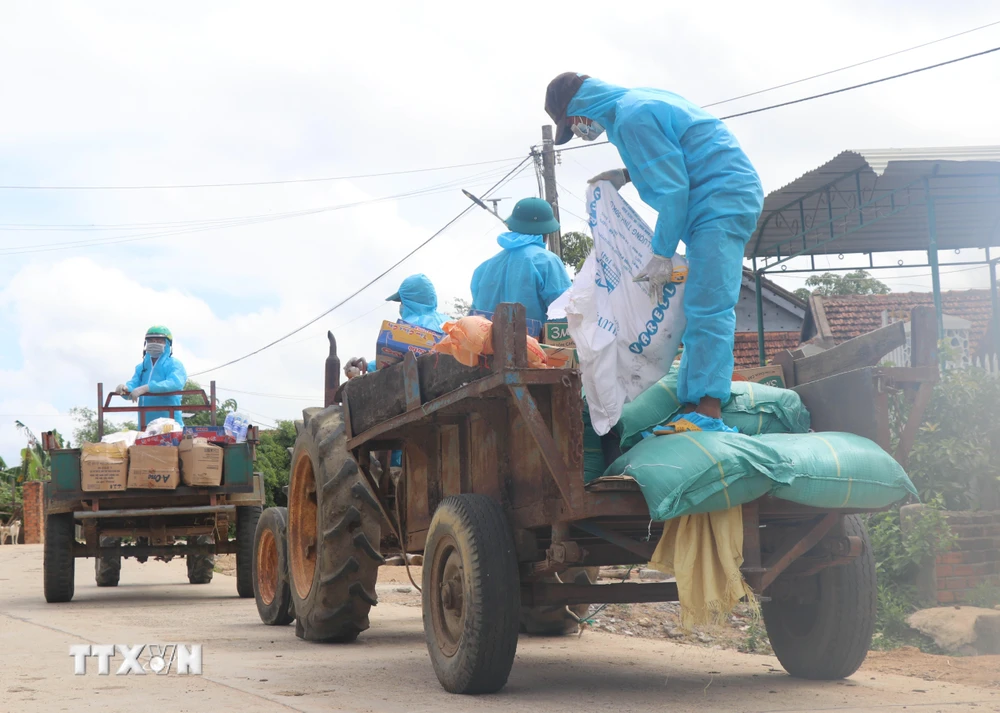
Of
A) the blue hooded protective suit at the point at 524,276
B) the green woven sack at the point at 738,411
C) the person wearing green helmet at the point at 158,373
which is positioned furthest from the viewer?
the person wearing green helmet at the point at 158,373

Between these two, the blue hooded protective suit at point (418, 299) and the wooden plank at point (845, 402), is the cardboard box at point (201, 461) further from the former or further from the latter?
the wooden plank at point (845, 402)

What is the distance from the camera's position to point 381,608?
33.2ft

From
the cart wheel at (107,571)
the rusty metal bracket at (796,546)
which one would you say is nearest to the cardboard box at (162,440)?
the cart wheel at (107,571)

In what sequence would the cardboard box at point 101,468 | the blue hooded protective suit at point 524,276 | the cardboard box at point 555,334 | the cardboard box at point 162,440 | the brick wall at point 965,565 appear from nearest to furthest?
the cardboard box at point 555,334, the blue hooded protective suit at point 524,276, the brick wall at point 965,565, the cardboard box at point 101,468, the cardboard box at point 162,440

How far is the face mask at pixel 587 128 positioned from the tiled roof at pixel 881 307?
1867 centimetres

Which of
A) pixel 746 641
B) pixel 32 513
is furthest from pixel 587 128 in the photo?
pixel 32 513

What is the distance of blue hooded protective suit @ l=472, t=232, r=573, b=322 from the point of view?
21.7 ft

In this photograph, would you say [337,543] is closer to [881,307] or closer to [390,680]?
[390,680]

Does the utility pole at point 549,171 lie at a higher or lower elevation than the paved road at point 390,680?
higher

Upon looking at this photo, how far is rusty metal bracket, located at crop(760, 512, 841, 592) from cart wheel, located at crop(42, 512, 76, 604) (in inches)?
311

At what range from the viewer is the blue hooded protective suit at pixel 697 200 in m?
4.50

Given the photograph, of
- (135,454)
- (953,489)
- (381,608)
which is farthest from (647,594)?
(135,454)

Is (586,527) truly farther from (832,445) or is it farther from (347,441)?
(347,441)

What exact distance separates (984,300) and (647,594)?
21289 mm
